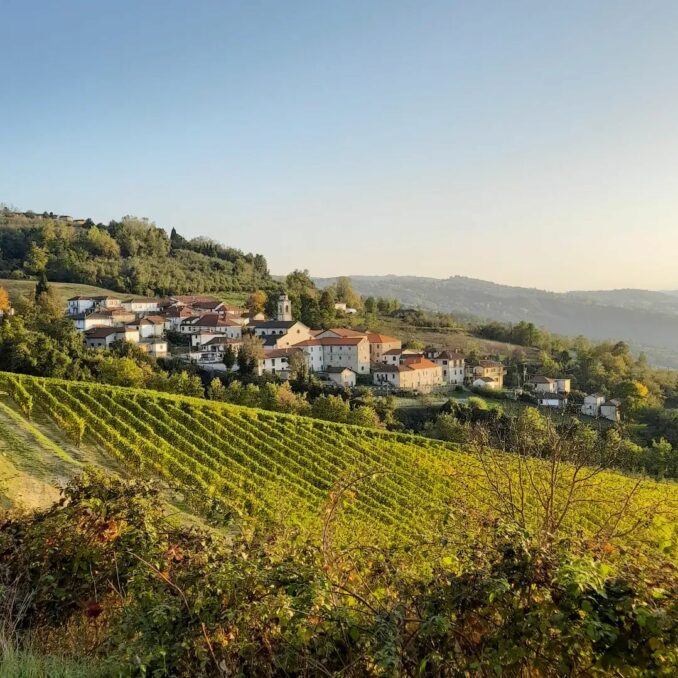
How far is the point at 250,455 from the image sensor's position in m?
20.3

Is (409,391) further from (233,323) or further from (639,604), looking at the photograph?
(639,604)

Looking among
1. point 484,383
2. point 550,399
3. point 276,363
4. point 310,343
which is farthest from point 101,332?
point 550,399

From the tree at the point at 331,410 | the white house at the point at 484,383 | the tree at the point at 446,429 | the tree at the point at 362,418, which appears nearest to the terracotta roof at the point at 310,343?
the white house at the point at 484,383

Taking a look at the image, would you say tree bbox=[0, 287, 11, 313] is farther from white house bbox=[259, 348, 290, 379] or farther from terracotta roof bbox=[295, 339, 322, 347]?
terracotta roof bbox=[295, 339, 322, 347]

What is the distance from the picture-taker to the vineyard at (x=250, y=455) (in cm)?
1664

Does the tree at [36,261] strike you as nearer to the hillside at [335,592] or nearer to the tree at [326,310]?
the tree at [326,310]

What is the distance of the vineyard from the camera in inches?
655

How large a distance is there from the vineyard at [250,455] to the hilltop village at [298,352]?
24337 mm

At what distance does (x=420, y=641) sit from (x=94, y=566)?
10.1 feet

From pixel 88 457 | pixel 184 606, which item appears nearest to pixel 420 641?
pixel 184 606

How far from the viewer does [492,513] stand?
4.23 meters

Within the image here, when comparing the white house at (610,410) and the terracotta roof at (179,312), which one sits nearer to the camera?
the white house at (610,410)

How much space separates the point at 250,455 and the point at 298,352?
3035 centimetres

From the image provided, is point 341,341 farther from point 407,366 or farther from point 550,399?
point 550,399
